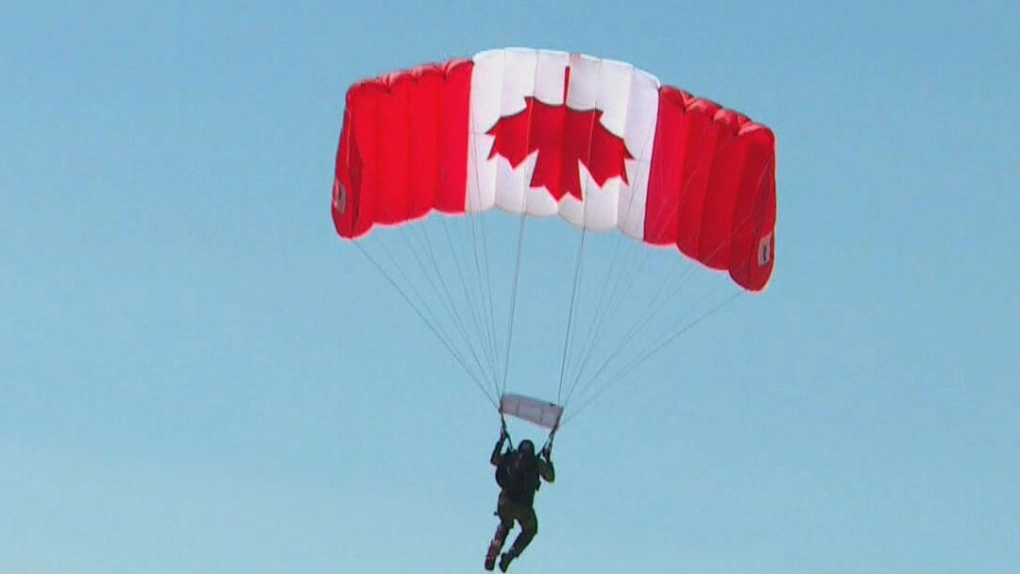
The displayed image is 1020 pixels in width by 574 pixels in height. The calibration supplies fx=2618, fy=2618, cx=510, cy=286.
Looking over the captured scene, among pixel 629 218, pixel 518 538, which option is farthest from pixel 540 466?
Answer: pixel 629 218

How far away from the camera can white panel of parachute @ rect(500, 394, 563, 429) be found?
24.6 m

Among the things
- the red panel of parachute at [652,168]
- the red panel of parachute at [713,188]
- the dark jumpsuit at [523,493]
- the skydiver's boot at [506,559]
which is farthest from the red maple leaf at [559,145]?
the skydiver's boot at [506,559]

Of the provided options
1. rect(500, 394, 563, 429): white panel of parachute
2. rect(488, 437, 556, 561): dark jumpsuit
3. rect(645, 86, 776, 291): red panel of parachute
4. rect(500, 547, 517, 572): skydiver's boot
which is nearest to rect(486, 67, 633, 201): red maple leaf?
rect(645, 86, 776, 291): red panel of parachute

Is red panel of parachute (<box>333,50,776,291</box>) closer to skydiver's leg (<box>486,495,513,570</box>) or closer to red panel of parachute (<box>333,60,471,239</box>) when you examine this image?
red panel of parachute (<box>333,60,471,239</box>)

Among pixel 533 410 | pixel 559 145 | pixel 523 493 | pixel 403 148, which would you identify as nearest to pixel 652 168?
pixel 559 145

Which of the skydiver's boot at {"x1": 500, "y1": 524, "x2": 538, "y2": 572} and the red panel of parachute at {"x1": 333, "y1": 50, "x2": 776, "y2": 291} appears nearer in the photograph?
the skydiver's boot at {"x1": 500, "y1": 524, "x2": 538, "y2": 572}

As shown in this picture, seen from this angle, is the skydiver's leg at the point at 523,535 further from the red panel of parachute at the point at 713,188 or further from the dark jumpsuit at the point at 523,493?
the red panel of parachute at the point at 713,188

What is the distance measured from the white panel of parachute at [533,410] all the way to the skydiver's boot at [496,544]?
1035 millimetres

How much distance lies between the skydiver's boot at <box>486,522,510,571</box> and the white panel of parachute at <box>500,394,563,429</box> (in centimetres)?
103

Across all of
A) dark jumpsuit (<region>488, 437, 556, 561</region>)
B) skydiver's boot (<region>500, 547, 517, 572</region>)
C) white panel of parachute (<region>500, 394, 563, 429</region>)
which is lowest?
skydiver's boot (<region>500, 547, 517, 572</region>)

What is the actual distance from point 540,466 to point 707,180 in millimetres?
3543

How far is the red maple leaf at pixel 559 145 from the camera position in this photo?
85.0 ft

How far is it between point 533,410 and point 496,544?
134 cm

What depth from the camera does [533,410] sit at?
970 inches
